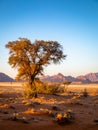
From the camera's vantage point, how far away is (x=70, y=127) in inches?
420

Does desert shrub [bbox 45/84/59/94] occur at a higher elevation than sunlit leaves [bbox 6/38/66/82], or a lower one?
lower

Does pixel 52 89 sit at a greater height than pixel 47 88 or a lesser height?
lesser

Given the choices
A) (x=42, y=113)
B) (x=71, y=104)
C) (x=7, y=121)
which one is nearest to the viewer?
(x=7, y=121)

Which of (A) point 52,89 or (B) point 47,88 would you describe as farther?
(A) point 52,89

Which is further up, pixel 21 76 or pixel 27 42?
pixel 27 42

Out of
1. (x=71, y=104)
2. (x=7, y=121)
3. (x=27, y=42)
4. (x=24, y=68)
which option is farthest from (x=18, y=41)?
(x=7, y=121)

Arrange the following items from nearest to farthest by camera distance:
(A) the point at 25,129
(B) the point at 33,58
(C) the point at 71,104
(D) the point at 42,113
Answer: (A) the point at 25,129
(D) the point at 42,113
(C) the point at 71,104
(B) the point at 33,58

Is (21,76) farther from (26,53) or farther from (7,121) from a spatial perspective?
(7,121)

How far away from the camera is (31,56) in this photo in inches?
1262

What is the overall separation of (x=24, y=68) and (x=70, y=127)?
73.8 feet

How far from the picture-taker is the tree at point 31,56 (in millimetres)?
32062

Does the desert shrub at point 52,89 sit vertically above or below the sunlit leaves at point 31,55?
below

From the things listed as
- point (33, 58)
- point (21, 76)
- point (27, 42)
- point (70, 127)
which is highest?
point (27, 42)

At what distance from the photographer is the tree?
3206 centimetres
